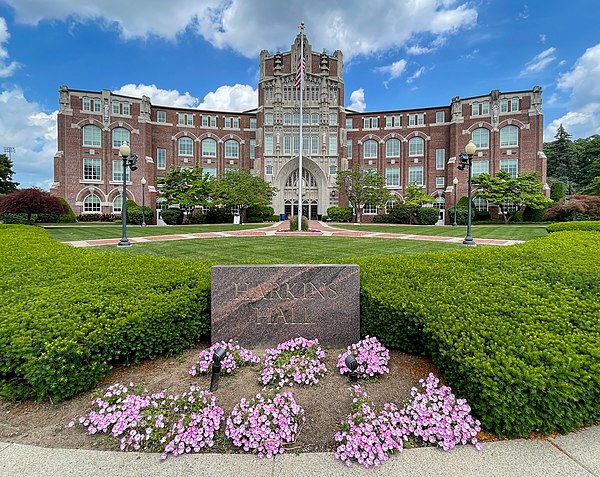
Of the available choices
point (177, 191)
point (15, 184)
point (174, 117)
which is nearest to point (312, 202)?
point (177, 191)

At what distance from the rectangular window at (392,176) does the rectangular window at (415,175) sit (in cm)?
171

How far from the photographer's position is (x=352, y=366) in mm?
3330

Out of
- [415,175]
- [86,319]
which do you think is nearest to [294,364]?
[86,319]

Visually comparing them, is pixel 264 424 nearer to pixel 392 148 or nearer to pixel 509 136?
pixel 509 136

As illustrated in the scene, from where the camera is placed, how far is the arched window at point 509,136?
42.0 meters

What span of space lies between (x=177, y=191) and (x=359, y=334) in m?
36.9

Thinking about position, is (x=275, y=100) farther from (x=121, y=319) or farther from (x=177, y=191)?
(x=121, y=319)

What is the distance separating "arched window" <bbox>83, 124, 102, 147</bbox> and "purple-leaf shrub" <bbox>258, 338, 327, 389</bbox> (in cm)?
4961

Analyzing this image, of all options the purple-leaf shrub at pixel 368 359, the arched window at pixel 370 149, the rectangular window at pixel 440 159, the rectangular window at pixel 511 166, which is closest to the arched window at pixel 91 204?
the arched window at pixel 370 149

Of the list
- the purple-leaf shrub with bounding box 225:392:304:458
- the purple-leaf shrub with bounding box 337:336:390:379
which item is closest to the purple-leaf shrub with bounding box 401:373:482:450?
the purple-leaf shrub with bounding box 337:336:390:379

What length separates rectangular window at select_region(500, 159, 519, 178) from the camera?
42.3m

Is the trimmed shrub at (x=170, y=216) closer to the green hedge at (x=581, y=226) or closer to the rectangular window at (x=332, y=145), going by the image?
the rectangular window at (x=332, y=145)

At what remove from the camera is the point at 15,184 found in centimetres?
4831

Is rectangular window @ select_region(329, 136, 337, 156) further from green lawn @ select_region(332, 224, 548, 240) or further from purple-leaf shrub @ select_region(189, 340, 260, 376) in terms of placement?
purple-leaf shrub @ select_region(189, 340, 260, 376)
